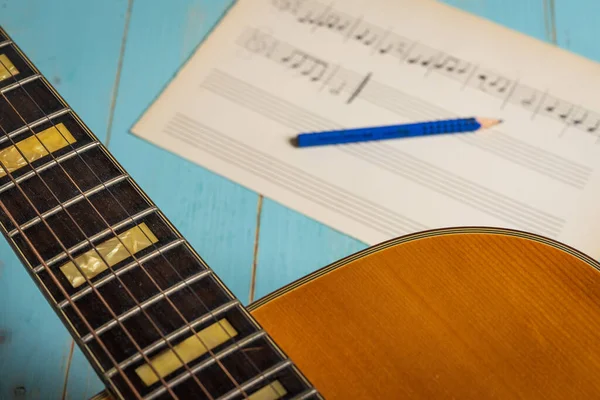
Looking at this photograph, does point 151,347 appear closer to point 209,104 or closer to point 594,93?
point 209,104

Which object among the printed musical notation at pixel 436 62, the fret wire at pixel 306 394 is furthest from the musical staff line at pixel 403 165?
the fret wire at pixel 306 394

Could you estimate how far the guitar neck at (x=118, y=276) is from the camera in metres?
0.38

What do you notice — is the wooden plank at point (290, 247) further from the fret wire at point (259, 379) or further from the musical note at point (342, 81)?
the fret wire at point (259, 379)

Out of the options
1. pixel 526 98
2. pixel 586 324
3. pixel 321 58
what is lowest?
pixel 586 324

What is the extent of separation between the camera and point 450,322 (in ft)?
1.50

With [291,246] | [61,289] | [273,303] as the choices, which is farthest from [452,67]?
[61,289]

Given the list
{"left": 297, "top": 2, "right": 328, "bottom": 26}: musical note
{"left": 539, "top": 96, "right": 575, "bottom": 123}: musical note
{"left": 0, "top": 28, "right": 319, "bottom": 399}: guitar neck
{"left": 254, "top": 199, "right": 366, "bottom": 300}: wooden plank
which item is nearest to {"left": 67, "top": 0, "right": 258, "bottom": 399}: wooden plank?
{"left": 254, "top": 199, "right": 366, "bottom": 300}: wooden plank

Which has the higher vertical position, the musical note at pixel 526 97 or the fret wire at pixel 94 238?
the fret wire at pixel 94 238

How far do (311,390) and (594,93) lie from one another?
53cm

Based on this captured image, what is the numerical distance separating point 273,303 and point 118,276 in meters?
0.11

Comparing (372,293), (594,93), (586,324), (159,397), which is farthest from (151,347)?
(594,93)

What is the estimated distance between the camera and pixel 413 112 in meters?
0.71

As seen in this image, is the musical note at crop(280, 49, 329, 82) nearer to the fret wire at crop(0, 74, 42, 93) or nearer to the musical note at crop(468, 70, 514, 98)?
the musical note at crop(468, 70, 514, 98)

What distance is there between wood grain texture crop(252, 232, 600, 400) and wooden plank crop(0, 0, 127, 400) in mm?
269
